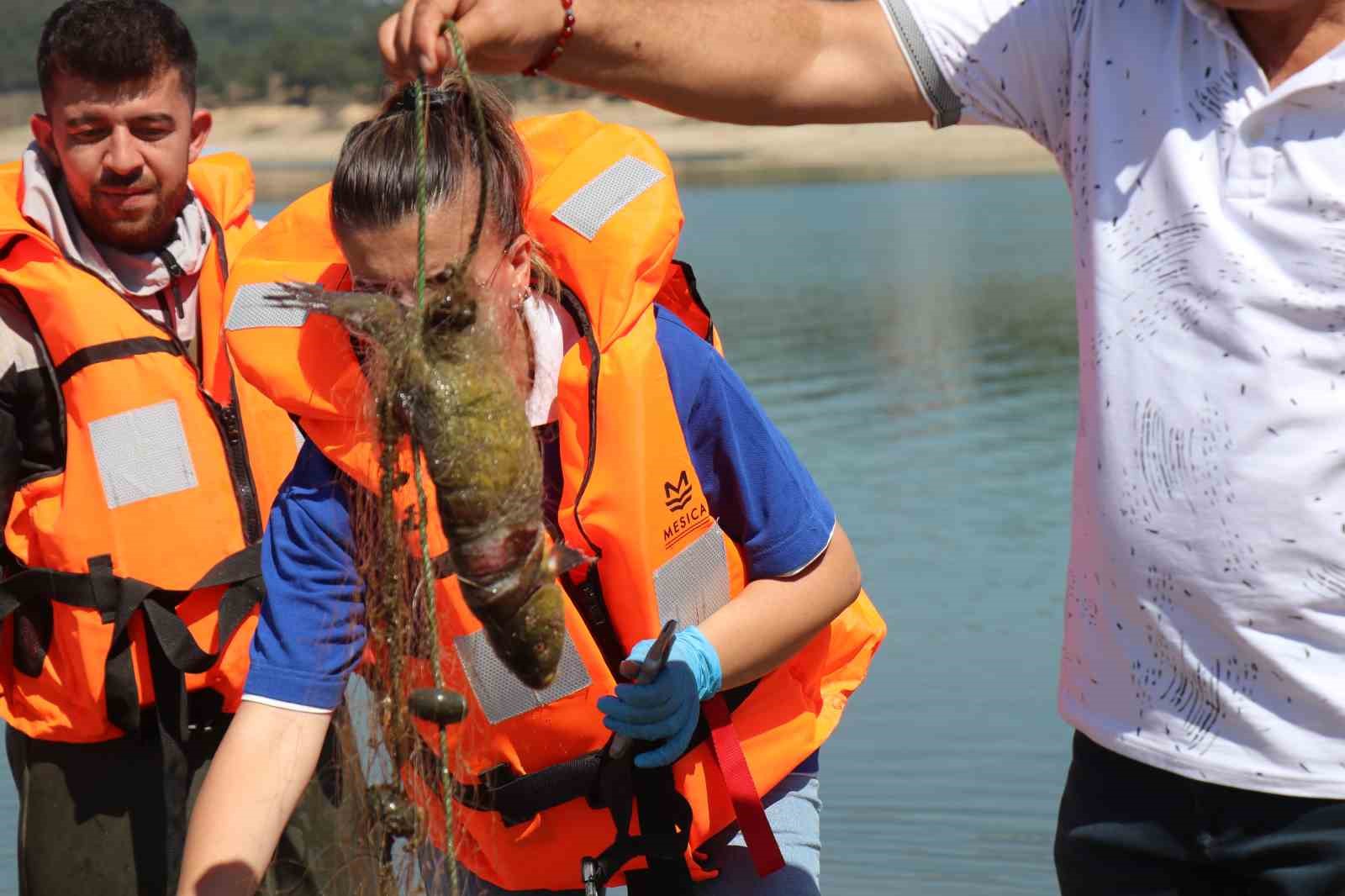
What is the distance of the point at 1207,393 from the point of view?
218cm

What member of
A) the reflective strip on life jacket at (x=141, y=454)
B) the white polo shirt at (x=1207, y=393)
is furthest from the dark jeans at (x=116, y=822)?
the white polo shirt at (x=1207, y=393)

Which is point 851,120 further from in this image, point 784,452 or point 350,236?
point 350,236

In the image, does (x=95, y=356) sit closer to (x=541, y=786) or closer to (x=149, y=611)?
(x=149, y=611)

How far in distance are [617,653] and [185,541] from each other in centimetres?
141

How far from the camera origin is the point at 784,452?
2766 millimetres

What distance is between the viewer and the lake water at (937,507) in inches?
222

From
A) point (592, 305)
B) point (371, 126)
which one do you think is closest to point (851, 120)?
point (592, 305)

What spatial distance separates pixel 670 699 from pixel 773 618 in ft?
0.81

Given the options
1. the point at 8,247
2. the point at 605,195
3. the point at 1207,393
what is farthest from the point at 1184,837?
the point at 8,247

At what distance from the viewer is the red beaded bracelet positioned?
2.25 metres

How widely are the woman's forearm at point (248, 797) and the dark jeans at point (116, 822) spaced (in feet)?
3.86

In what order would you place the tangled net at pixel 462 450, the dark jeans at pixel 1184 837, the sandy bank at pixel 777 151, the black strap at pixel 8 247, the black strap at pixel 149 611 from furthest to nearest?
the sandy bank at pixel 777 151
the black strap at pixel 8 247
the black strap at pixel 149 611
the dark jeans at pixel 1184 837
the tangled net at pixel 462 450

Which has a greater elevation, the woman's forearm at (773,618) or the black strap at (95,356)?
the black strap at (95,356)

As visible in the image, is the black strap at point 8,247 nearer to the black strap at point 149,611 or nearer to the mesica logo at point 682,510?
the black strap at point 149,611
